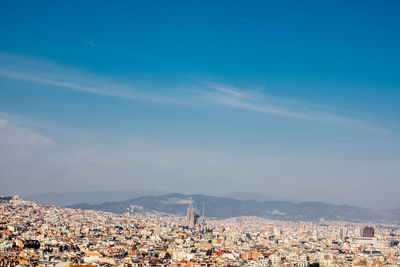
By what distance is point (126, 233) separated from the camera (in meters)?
104

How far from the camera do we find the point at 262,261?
7450 cm

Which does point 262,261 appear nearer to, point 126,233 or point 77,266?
point 77,266

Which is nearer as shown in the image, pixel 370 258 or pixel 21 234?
pixel 21 234

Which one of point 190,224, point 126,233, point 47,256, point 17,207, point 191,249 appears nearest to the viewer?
point 47,256

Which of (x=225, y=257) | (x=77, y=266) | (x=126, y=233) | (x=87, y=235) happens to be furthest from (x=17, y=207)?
(x=77, y=266)

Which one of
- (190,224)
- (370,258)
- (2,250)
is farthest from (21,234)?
(190,224)

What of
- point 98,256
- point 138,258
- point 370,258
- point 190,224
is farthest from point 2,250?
point 190,224

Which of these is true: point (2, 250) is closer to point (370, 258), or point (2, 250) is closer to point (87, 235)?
point (87, 235)

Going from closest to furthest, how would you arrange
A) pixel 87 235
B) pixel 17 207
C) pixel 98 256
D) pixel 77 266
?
1. pixel 77 266
2. pixel 98 256
3. pixel 87 235
4. pixel 17 207

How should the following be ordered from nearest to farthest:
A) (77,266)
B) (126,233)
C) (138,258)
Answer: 1. (77,266)
2. (138,258)
3. (126,233)

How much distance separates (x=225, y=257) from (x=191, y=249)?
7950 millimetres

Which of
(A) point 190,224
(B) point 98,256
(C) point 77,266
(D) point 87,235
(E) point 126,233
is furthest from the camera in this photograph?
(A) point 190,224

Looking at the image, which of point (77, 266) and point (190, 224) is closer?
point (77, 266)

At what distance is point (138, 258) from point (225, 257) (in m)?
11.7
